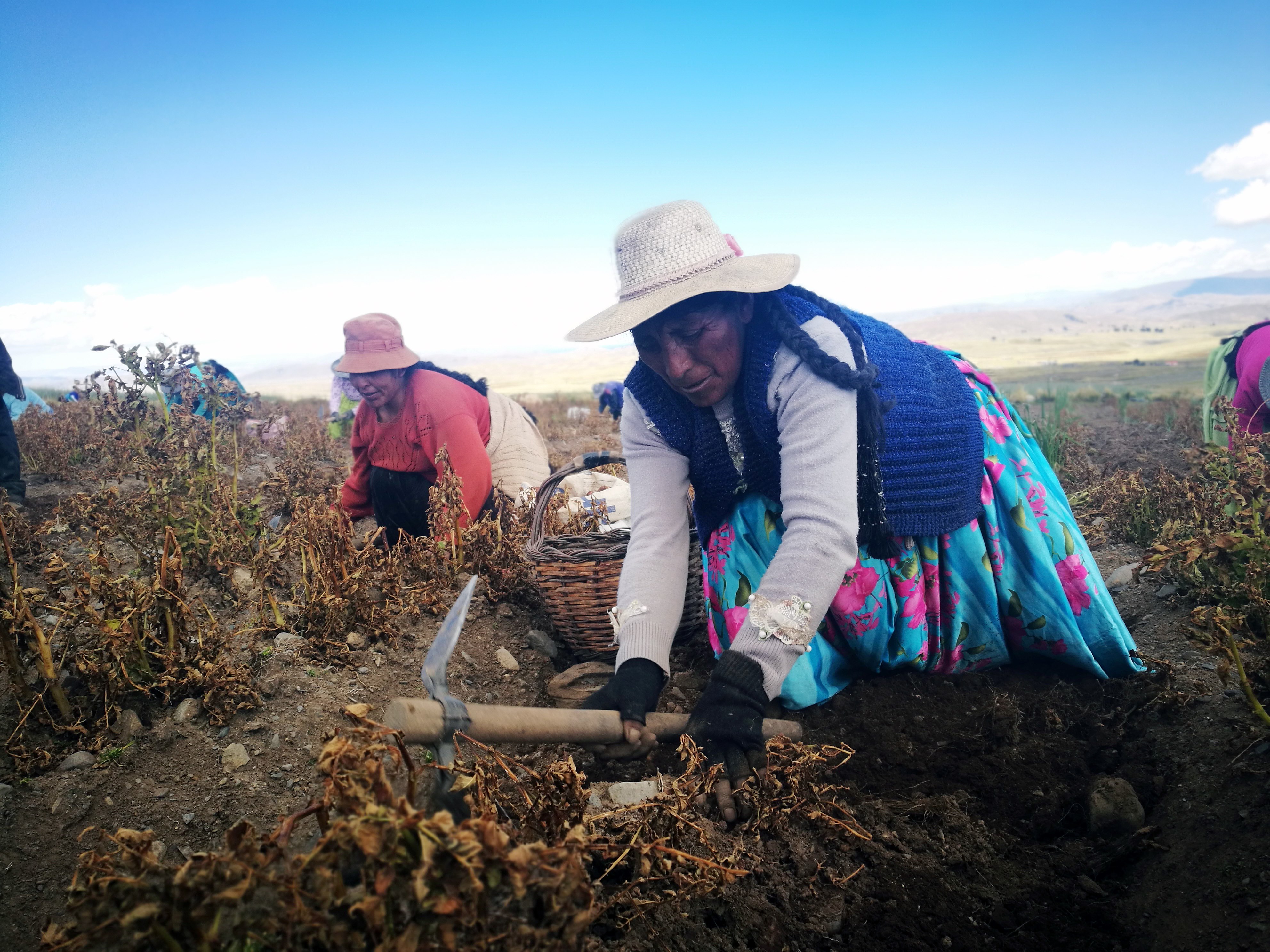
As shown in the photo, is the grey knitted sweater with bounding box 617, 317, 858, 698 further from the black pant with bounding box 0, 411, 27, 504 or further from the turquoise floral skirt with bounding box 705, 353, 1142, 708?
the black pant with bounding box 0, 411, 27, 504

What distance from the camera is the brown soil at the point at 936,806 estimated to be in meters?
1.55

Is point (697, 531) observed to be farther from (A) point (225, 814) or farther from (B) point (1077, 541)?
(A) point (225, 814)

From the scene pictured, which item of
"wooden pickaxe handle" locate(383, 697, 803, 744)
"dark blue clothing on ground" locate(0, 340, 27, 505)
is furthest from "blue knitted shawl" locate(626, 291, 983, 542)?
"dark blue clothing on ground" locate(0, 340, 27, 505)

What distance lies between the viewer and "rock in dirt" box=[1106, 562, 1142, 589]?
126 inches

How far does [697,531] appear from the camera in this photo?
8.95 ft

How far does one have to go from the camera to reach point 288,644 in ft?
8.38

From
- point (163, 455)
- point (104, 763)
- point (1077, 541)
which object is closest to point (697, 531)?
point (1077, 541)

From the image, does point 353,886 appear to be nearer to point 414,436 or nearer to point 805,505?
point 805,505

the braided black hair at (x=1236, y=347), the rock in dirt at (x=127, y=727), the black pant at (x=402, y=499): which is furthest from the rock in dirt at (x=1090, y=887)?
the braided black hair at (x=1236, y=347)

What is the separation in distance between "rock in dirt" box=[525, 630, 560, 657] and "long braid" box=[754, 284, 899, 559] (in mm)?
1326

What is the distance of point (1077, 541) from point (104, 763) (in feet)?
9.50

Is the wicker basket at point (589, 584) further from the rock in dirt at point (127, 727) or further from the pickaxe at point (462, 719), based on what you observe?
the rock in dirt at point (127, 727)

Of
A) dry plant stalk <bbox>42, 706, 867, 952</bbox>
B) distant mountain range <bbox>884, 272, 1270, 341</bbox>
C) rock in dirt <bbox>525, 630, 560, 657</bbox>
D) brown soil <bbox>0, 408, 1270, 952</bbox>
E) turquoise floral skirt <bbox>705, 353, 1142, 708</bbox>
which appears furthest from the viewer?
distant mountain range <bbox>884, 272, 1270, 341</bbox>

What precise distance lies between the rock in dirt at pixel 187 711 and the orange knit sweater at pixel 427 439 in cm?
152
